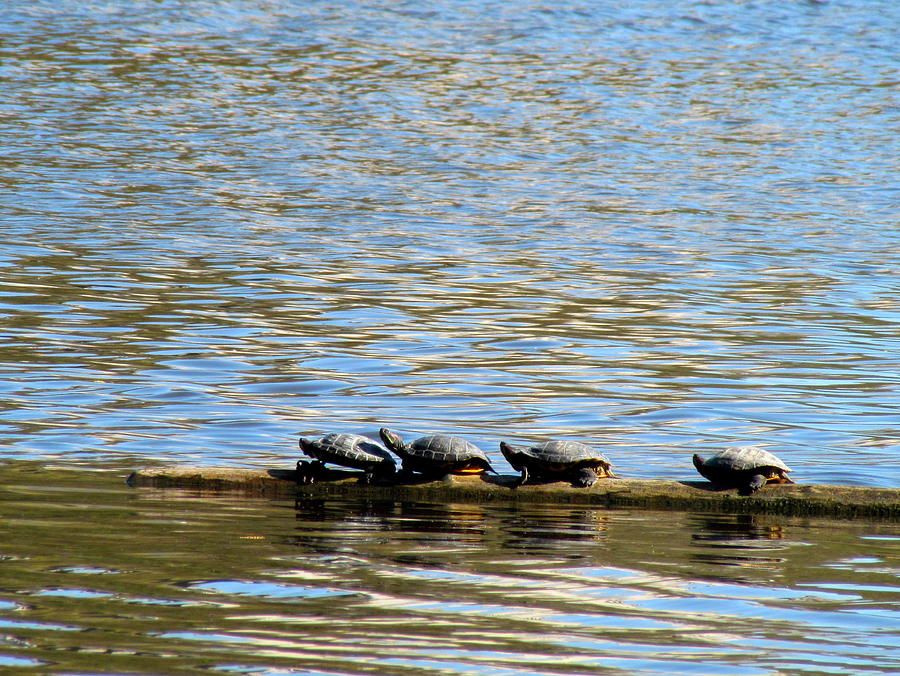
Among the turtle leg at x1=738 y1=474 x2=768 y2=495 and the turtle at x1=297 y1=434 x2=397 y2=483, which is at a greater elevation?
the turtle at x1=297 y1=434 x2=397 y2=483

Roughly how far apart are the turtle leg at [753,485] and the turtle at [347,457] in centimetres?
214

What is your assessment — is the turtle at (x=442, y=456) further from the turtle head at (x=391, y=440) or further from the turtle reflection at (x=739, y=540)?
the turtle reflection at (x=739, y=540)

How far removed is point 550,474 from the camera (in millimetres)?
8688

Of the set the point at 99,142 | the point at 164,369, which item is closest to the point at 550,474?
the point at 164,369

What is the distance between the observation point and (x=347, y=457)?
8742mm

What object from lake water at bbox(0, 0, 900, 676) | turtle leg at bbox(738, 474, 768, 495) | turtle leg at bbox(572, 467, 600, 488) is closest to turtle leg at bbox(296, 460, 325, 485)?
lake water at bbox(0, 0, 900, 676)

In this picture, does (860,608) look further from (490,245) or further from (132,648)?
(490,245)

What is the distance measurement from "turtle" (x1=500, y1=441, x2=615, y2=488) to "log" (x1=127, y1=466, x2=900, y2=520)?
64 mm

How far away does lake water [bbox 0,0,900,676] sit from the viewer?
5891 mm

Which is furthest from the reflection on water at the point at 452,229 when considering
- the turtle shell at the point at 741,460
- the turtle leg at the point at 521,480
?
the turtle leg at the point at 521,480

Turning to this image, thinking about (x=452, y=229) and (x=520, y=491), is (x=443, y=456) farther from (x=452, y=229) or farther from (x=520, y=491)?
(x=452, y=229)

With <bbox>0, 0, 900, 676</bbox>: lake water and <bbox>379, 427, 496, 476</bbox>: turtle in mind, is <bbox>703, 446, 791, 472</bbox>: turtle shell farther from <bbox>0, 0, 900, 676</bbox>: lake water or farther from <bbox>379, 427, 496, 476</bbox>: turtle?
<bbox>379, 427, 496, 476</bbox>: turtle

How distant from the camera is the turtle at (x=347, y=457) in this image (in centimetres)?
874

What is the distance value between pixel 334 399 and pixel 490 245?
11258 mm
